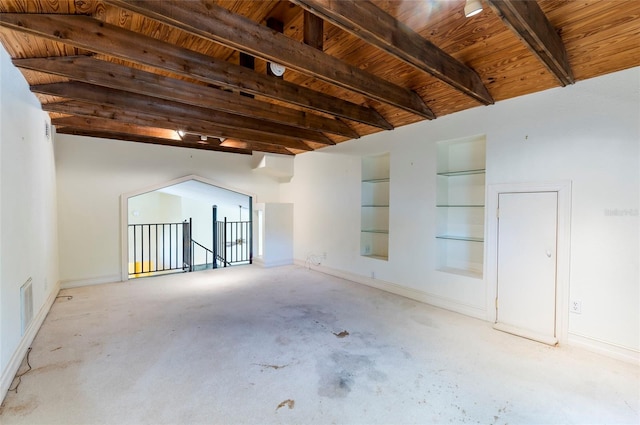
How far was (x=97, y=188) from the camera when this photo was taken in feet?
16.7

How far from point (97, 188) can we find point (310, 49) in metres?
4.70

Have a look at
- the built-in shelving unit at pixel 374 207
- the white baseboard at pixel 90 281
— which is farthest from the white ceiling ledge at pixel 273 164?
the white baseboard at pixel 90 281

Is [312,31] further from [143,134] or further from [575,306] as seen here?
[143,134]

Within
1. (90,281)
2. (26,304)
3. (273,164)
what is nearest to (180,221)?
(90,281)

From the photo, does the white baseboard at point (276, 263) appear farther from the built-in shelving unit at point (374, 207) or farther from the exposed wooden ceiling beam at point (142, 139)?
the exposed wooden ceiling beam at point (142, 139)

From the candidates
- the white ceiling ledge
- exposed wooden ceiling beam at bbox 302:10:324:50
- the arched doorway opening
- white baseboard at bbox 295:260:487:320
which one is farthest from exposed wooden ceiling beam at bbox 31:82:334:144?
the arched doorway opening

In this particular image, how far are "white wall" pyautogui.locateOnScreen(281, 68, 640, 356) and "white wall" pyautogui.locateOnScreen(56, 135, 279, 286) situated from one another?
4.21 metres

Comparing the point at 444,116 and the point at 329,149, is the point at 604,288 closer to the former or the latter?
the point at 444,116

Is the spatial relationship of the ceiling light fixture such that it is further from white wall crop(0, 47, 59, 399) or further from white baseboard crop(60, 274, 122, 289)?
white baseboard crop(60, 274, 122, 289)

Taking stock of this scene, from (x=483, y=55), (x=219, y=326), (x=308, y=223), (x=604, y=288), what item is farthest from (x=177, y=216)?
(x=604, y=288)

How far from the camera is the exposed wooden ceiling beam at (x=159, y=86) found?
103 inches

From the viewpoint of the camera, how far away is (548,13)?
2211mm

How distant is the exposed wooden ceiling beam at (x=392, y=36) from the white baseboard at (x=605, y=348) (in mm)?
2635

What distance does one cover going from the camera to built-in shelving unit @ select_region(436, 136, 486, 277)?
156 inches
